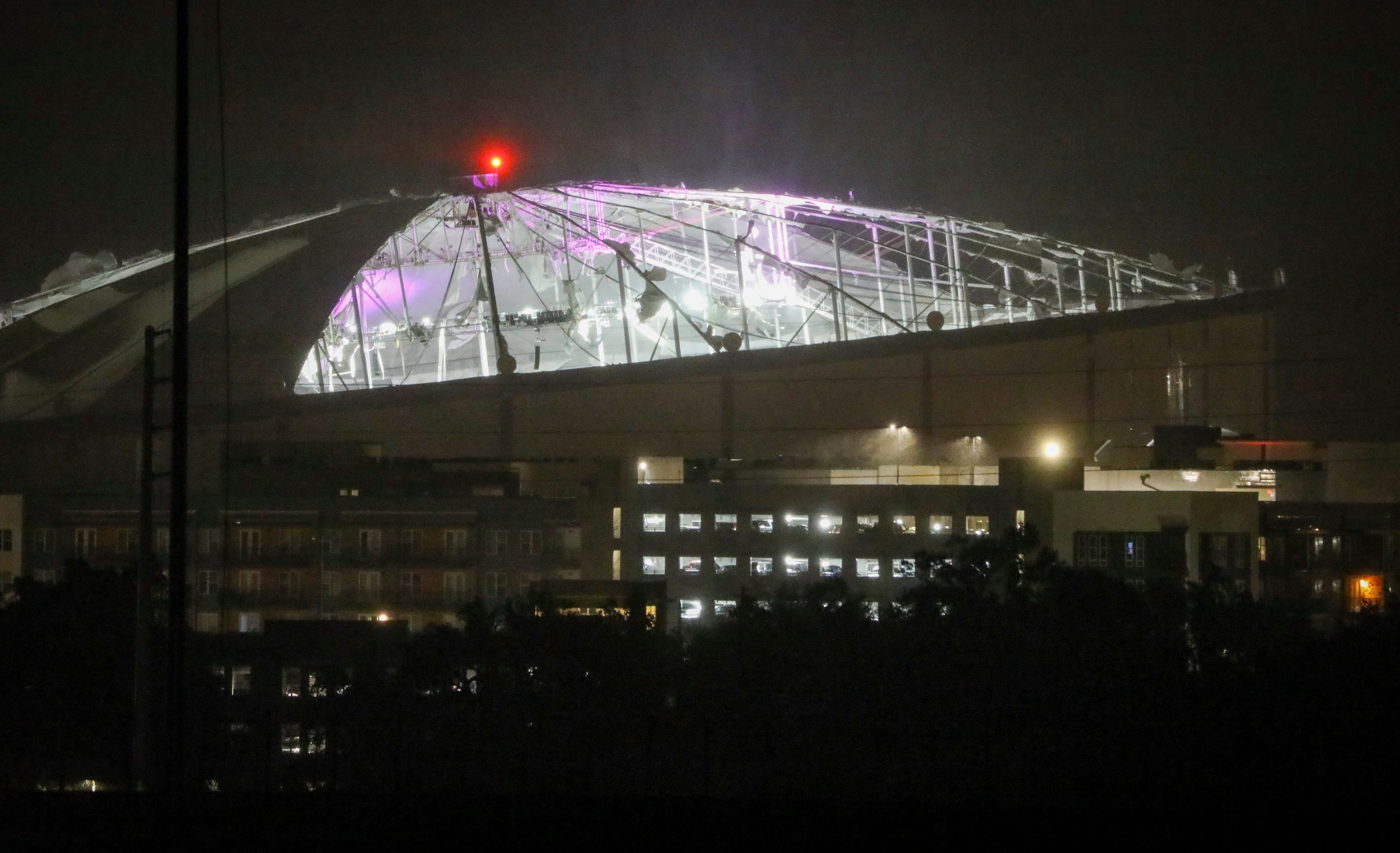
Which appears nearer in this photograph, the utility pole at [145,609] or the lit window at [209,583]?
the utility pole at [145,609]

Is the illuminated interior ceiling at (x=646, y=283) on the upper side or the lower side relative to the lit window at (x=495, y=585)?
upper

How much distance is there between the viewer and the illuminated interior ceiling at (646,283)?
81.0 feet

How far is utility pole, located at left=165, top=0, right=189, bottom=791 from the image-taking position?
283 inches

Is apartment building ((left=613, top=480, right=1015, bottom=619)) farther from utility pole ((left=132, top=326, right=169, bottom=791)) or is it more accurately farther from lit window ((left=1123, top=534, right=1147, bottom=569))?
utility pole ((left=132, top=326, right=169, bottom=791))

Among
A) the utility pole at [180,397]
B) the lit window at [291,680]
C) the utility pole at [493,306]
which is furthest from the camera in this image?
the utility pole at [493,306]

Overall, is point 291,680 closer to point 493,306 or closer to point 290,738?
point 290,738

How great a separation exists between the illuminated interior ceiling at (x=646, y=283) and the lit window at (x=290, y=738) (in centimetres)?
943

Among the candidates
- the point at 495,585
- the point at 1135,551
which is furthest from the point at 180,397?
the point at 1135,551

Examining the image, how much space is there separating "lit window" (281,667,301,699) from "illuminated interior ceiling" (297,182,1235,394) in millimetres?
8010

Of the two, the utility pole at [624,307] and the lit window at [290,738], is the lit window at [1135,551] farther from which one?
the lit window at [290,738]

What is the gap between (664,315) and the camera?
25453 mm

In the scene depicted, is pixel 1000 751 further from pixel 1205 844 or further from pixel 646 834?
pixel 646 834

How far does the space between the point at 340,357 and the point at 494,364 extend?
111 inches

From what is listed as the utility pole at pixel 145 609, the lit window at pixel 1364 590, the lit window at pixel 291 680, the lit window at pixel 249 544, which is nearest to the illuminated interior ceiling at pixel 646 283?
the lit window at pixel 249 544
